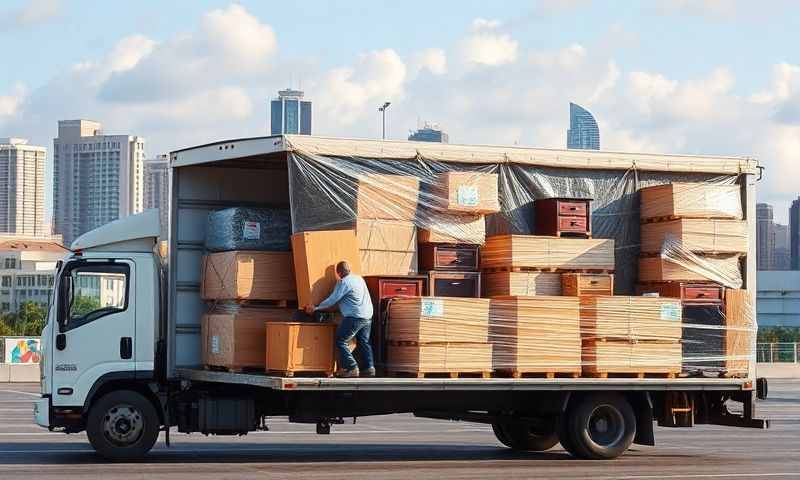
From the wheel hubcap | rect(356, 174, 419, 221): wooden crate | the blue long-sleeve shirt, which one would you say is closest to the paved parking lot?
the wheel hubcap

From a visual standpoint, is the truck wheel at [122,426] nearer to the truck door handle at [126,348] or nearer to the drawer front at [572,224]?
the truck door handle at [126,348]

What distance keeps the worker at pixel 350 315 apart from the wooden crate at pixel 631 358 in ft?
8.79

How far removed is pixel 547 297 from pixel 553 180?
1546 mm

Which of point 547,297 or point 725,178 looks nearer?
point 547,297

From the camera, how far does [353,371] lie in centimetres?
1498

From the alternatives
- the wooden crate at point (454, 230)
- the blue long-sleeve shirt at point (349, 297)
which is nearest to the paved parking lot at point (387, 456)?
the blue long-sleeve shirt at point (349, 297)

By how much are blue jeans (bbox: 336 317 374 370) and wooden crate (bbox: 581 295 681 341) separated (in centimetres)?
262

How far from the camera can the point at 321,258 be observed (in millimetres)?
14992

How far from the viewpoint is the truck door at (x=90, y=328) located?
1567 centimetres

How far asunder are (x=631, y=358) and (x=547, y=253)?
1.60m

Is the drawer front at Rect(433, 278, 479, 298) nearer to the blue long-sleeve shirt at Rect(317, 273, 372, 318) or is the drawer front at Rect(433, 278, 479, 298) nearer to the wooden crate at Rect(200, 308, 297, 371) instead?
the blue long-sleeve shirt at Rect(317, 273, 372, 318)

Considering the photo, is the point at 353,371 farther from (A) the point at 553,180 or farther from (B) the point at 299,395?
(A) the point at 553,180

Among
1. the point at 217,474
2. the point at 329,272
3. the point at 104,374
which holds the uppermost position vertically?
the point at 329,272

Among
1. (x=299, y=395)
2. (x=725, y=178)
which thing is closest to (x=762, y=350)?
(x=725, y=178)
